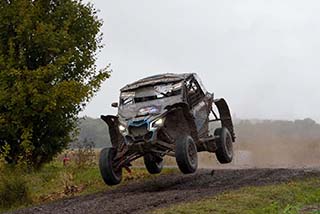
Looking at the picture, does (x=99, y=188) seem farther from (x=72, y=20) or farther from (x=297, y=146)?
(x=297, y=146)

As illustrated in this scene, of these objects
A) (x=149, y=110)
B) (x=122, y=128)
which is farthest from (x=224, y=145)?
(x=122, y=128)

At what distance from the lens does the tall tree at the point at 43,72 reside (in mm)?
23000

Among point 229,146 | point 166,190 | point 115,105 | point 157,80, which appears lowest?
point 166,190

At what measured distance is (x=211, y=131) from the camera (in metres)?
17.1

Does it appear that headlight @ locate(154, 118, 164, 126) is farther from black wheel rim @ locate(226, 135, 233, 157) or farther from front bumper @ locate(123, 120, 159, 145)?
black wheel rim @ locate(226, 135, 233, 157)

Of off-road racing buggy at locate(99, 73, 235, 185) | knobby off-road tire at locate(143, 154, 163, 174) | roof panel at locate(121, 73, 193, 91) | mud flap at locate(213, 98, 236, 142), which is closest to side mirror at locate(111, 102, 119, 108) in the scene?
off-road racing buggy at locate(99, 73, 235, 185)

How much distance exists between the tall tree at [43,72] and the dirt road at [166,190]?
7.26 meters

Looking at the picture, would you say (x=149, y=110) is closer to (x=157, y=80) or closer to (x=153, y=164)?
(x=157, y=80)

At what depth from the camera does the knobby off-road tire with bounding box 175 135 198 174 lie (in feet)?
46.3

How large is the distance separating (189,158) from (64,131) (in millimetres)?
13251

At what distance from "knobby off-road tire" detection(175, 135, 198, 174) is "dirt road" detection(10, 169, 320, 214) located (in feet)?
1.83

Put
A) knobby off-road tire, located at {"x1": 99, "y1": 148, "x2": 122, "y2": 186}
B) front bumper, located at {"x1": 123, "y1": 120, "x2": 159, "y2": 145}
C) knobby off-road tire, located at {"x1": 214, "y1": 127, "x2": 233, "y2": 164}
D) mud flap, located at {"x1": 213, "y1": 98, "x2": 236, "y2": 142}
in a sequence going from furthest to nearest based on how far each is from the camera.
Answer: mud flap, located at {"x1": 213, "y1": 98, "x2": 236, "y2": 142}
knobby off-road tire, located at {"x1": 214, "y1": 127, "x2": 233, "y2": 164}
knobby off-road tire, located at {"x1": 99, "y1": 148, "x2": 122, "y2": 186}
front bumper, located at {"x1": 123, "y1": 120, "x2": 159, "y2": 145}

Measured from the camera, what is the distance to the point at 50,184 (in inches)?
767

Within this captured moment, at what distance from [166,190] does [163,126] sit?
1585 millimetres
